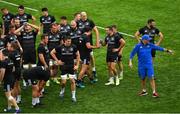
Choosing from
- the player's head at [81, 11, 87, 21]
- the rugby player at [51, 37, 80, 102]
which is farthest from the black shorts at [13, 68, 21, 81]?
the player's head at [81, 11, 87, 21]

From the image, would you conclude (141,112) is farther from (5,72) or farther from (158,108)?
(5,72)

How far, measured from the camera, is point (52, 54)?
16844 millimetres

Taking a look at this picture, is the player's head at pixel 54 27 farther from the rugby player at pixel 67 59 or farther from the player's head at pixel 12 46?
the player's head at pixel 12 46

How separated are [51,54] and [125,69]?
438 cm

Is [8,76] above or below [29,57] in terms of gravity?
below

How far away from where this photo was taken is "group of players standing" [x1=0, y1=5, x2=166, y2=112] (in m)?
16.2

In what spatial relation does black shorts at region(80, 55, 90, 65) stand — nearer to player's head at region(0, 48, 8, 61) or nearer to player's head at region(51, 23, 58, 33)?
player's head at region(51, 23, 58, 33)

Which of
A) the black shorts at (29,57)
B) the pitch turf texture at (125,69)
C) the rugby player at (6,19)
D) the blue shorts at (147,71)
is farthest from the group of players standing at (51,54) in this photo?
the blue shorts at (147,71)

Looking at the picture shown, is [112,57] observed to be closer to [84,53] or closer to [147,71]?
[84,53]

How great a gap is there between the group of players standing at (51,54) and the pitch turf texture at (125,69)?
0.49 m

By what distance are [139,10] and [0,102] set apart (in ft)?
41.4

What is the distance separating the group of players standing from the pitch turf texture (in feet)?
1.61

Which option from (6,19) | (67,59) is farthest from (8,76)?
(6,19)

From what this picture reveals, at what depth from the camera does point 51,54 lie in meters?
16.9
